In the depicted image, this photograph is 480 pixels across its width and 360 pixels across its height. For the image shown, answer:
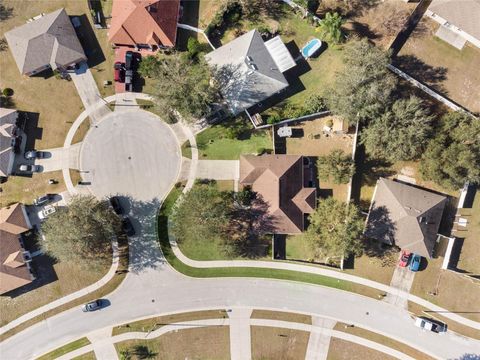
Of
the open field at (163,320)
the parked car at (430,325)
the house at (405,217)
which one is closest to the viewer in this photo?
the house at (405,217)

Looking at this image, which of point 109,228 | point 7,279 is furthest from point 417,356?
point 7,279

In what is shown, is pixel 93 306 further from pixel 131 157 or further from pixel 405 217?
pixel 405 217

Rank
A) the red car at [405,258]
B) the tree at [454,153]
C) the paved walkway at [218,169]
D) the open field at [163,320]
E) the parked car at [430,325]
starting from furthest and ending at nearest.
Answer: the paved walkway at [218,169] → the open field at [163,320] → the red car at [405,258] → the parked car at [430,325] → the tree at [454,153]

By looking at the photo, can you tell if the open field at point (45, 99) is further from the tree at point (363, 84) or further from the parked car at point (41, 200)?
the tree at point (363, 84)

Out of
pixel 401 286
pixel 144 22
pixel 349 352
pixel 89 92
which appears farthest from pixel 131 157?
pixel 401 286

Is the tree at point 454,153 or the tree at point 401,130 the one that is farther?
the tree at point 401,130

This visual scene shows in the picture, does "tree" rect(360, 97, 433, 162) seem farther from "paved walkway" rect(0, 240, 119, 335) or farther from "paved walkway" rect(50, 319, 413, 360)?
"paved walkway" rect(0, 240, 119, 335)

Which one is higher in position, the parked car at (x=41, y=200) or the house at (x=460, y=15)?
the house at (x=460, y=15)

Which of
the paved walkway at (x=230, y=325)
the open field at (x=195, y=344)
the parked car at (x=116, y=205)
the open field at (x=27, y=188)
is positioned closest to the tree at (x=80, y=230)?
the parked car at (x=116, y=205)
